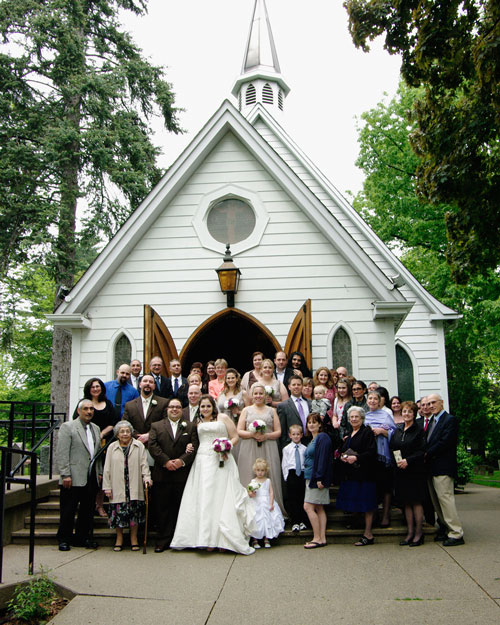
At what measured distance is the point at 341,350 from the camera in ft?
35.0

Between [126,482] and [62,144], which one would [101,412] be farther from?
[62,144]

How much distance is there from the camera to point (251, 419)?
791 cm

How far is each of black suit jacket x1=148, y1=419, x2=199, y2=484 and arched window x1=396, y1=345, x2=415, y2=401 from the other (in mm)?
10267

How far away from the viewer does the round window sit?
11.2 metres

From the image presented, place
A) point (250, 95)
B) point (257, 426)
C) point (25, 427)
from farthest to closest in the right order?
point (250, 95) < point (25, 427) < point (257, 426)

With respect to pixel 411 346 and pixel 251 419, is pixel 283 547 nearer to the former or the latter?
pixel 251 419

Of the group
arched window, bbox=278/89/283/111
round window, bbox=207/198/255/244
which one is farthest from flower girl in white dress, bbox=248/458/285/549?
arched window, bbox=278/89/283/111

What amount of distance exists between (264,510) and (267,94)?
16.2 meters

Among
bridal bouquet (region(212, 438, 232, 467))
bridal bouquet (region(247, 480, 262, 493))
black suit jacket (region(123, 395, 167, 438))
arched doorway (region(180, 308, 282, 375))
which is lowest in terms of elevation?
bridal bouquet (region(247, 480, 262, 493))

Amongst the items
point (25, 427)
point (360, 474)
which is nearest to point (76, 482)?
point (25, 427)

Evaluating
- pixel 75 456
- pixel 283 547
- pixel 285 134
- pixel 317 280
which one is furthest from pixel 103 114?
pixel 283 547

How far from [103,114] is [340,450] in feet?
51.9

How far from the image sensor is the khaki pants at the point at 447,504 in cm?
736

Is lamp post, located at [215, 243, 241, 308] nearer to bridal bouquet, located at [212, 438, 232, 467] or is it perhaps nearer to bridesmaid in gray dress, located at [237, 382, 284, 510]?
bridesmaid in gray dress, located at [237, 382, 284, 510]
